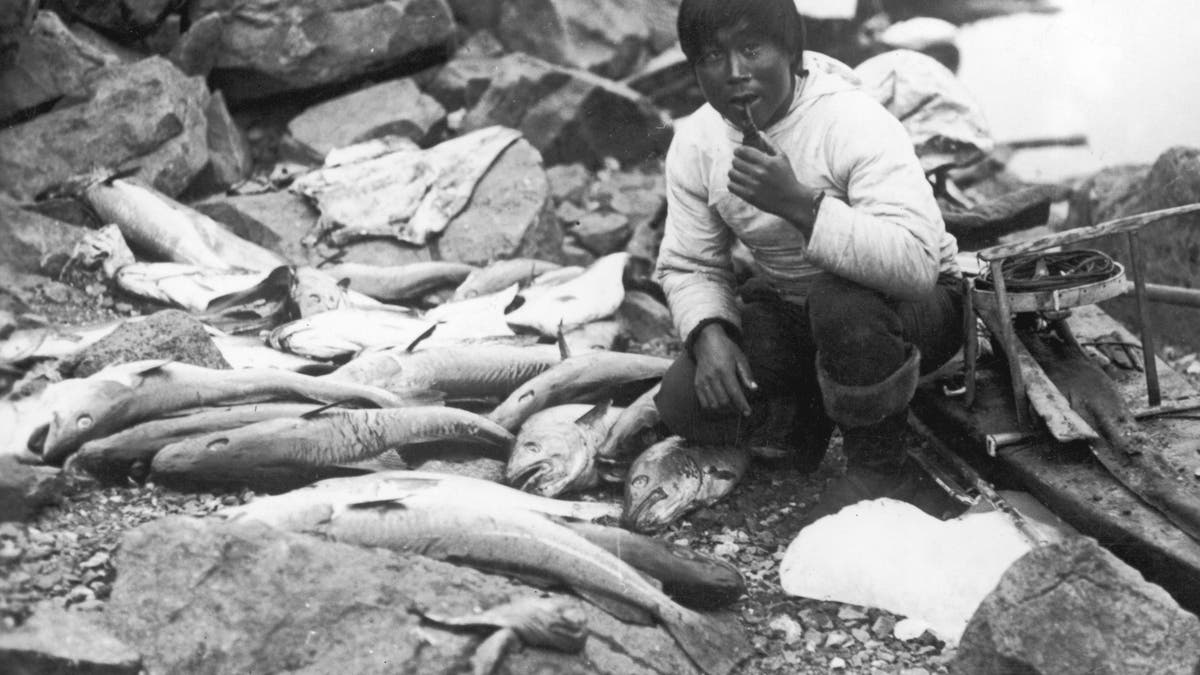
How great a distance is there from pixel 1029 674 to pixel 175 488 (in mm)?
2755

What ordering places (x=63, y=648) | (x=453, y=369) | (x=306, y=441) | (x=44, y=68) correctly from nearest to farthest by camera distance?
(x=63, y=648) < (x=306, y=441) < (x=453, y=369) < (x=44, y=68)

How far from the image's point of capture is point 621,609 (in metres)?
3.57

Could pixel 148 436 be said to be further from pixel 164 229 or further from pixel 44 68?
pixel 44 68

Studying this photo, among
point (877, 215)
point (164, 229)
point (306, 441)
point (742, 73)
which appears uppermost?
point (742, 73)

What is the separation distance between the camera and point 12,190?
6.61 m

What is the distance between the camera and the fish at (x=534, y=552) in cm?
358

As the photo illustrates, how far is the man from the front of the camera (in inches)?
148

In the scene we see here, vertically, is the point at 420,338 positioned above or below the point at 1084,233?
below

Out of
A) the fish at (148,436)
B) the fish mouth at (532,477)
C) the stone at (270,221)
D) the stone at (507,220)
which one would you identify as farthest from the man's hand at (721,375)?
the stone at (270,221)

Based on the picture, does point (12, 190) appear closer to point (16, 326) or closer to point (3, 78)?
point (3, 78)

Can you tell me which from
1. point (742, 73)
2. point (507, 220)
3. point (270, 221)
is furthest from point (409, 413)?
point (270, 221)

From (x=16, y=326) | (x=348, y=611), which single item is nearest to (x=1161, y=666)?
(x=348, y=611)

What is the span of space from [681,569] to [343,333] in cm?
239

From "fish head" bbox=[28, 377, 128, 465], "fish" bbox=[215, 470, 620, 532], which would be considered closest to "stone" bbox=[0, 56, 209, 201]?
"fish head" bbox=[28, 377, 128, 465]
